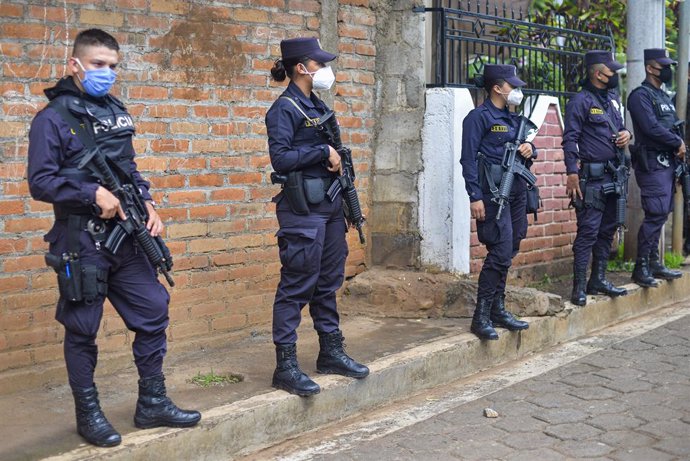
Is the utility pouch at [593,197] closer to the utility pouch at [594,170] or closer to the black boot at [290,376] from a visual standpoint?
the utility pouch at [594,170]

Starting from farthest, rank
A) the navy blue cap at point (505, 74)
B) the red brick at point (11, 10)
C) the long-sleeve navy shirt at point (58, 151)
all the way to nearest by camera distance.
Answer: the navy blue cap at point (505, 74), the red brick at point (11, 10), the long-sleeve navy shirt at point (58, 151)

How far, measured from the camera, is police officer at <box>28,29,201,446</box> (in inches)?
163

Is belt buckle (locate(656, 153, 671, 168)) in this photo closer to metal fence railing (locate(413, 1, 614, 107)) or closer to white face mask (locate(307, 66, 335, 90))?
metal fence railing (locate(413, 1, 614, 107))

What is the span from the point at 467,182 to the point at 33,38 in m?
2.90

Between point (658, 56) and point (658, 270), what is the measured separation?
1.89m

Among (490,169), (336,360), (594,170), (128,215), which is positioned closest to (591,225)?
(594,170)

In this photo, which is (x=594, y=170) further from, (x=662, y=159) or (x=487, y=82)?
(x=487, y=82)

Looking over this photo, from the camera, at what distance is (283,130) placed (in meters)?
5.12

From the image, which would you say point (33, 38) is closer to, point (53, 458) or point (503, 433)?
point (53, 458)

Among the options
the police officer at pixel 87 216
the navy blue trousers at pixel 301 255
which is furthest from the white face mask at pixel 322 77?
the police officer at pixel 87 216

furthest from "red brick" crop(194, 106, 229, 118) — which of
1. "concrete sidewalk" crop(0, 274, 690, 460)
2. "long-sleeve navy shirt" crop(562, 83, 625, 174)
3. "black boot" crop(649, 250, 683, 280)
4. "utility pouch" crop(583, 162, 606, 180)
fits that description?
"black boot" crop(649, 250, 683, 280)

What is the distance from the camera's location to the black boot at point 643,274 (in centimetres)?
838

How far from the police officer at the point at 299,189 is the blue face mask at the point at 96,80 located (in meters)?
1.12

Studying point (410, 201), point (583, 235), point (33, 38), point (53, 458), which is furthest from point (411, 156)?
point (53, 458)
